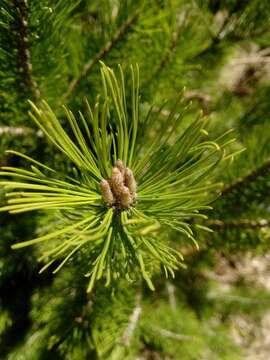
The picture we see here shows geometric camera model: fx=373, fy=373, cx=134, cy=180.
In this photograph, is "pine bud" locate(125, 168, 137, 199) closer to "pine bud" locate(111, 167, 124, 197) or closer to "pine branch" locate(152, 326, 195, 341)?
"pine bud" locate(111, 167, 124, 197)

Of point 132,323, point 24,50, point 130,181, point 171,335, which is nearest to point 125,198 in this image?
point 130,181

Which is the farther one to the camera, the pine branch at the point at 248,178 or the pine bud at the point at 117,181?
the pine branch at the point at 248,178

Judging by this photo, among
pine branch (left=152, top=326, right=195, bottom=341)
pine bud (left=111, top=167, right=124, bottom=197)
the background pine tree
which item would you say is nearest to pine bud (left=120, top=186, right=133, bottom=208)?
pine bud (left=111, top=167, right=124, bottom=197)

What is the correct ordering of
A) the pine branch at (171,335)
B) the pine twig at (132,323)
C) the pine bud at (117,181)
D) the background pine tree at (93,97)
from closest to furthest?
the pine bud at (117,181) → the background pine tree at (93,97) → the pine twig at (132,323) → the pine branch at (171,335)

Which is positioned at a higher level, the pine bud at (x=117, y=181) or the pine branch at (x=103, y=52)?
the pine branch at (x=103, y=52)

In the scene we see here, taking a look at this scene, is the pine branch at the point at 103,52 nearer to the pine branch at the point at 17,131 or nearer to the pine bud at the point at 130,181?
the pine branch at the point at 17,131

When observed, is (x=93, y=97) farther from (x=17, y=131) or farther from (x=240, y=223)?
(x=240, y=223)

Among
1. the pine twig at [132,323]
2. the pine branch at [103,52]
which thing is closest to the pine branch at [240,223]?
the pine twig at [132,323]
